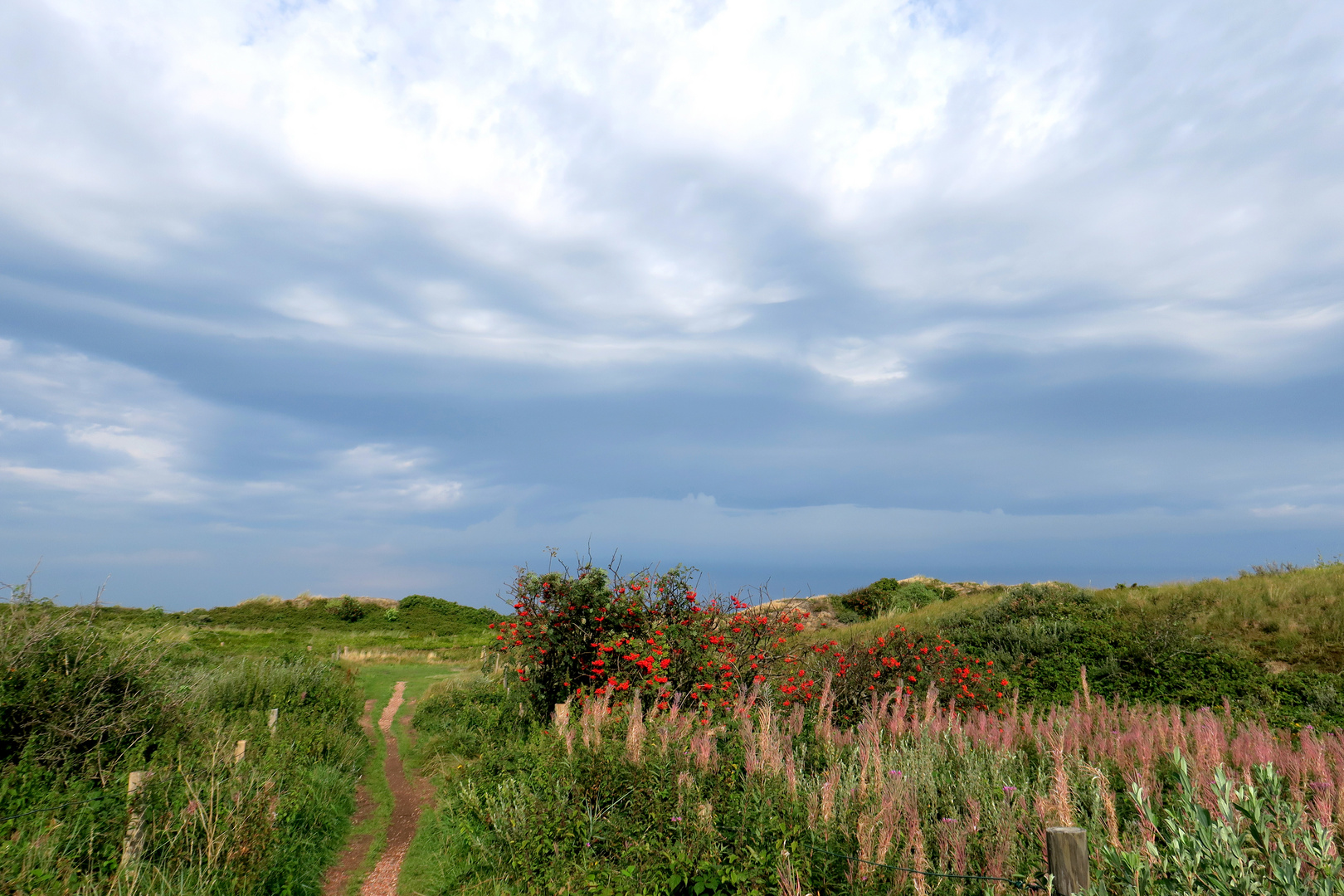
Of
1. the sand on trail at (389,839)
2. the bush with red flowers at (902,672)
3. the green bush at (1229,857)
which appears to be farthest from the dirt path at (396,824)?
the green bush at (1229,857)

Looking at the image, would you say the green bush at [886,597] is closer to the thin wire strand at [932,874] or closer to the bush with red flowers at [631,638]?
the bush with red flowers at [631,638]

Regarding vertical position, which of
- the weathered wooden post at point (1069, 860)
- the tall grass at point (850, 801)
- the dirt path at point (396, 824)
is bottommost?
the dirt path at point (396, 824)

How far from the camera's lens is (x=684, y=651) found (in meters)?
10.3

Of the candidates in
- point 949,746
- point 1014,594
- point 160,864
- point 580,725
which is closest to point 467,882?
point 580,725

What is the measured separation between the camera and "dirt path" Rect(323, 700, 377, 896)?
8.27 metres

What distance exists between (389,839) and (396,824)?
605mm

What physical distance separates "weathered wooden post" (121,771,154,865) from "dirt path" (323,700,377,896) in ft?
7.76

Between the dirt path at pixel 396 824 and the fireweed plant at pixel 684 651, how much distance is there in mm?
2528

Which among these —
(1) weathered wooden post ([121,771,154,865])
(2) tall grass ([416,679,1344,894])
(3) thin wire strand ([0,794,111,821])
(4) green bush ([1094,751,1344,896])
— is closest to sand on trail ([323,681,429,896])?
(2) tall grass ([416,679,1344,894])

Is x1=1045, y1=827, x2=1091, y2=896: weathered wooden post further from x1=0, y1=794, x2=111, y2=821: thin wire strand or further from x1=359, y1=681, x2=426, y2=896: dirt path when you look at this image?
x1=0, y1=794, x2=111, y2=821: thin wire strand

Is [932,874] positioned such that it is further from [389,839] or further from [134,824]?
[389,839]

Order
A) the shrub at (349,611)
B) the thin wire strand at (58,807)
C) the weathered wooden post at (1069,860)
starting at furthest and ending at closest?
the shrub at (349,611), the thin wire strand at (58,807), the weathered wooden post at (1069,860)

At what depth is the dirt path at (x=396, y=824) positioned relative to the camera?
8266 mm

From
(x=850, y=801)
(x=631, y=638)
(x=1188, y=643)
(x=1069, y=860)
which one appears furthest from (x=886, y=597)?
(x=1069, y=860)
